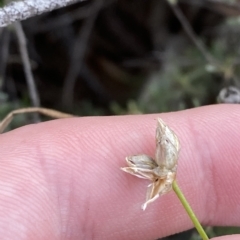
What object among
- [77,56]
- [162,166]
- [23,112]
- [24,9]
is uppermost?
[77,56]

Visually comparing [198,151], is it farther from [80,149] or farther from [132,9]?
[132,9]

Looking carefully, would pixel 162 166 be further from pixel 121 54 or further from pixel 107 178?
pixel 121 54

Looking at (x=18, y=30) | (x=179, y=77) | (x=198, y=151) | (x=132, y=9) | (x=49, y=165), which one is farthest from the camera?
(x=132, y=9)

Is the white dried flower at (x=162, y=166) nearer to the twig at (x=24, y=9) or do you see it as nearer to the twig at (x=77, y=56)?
the twig at (x=24, y=9)

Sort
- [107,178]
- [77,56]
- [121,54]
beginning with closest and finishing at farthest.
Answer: [107,178] → [77,56] → [121,54]

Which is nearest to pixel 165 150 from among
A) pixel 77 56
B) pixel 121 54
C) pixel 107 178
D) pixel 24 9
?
pixel 107 178

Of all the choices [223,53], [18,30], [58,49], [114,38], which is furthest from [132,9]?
[18,30]
